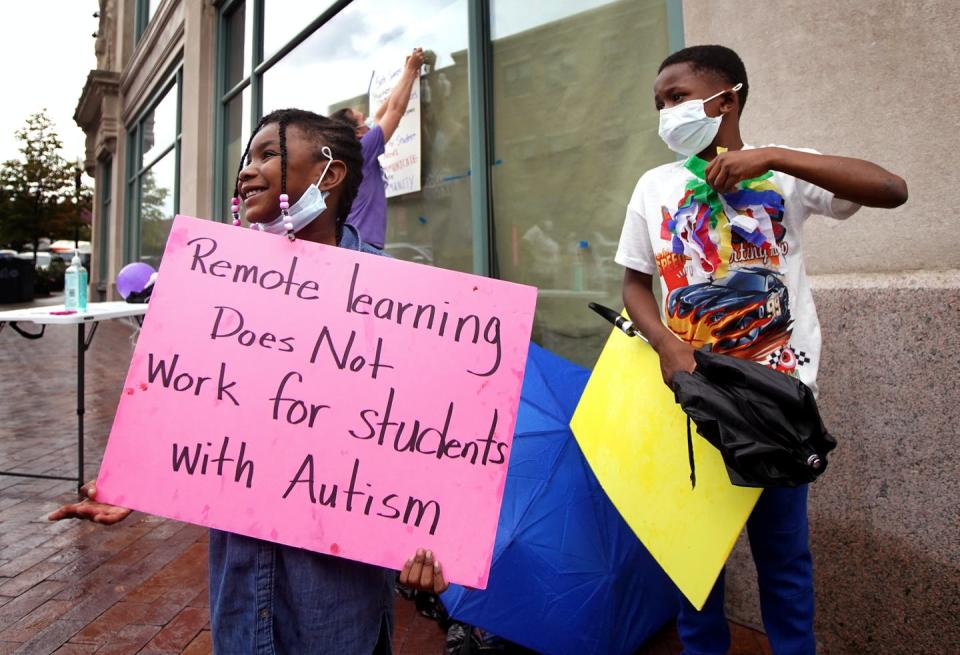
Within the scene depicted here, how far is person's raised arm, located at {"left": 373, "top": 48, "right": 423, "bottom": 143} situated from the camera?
409cm

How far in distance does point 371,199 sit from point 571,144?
1140 millimetres

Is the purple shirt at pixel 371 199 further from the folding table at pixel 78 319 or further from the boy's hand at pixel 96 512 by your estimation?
the boy's hand at pixel 96 512

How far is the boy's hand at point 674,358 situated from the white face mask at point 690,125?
0.52m

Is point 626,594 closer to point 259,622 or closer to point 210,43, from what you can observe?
point 259,622

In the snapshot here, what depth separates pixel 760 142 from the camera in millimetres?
2279

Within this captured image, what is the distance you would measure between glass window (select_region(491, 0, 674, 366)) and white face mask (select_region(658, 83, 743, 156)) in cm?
128

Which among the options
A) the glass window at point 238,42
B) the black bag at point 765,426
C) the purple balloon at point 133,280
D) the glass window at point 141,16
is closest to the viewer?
the black bag at point 765,426

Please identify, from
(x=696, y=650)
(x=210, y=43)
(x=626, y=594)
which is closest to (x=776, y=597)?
(x=696, y=650)

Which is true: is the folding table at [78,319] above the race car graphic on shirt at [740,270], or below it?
below

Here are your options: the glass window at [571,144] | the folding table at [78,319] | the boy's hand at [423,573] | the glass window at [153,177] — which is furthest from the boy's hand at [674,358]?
the glass window at [153,177]

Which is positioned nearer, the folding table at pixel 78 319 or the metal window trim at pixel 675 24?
the metal window trim at pixel 675 24

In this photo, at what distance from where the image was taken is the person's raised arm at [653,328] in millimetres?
1535

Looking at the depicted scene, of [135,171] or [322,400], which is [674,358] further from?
[135,171]

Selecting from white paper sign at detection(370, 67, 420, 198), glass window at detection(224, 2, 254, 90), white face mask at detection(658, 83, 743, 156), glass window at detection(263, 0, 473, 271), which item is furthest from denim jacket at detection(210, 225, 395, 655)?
glass window at detection(224, 2, 254, 90)
